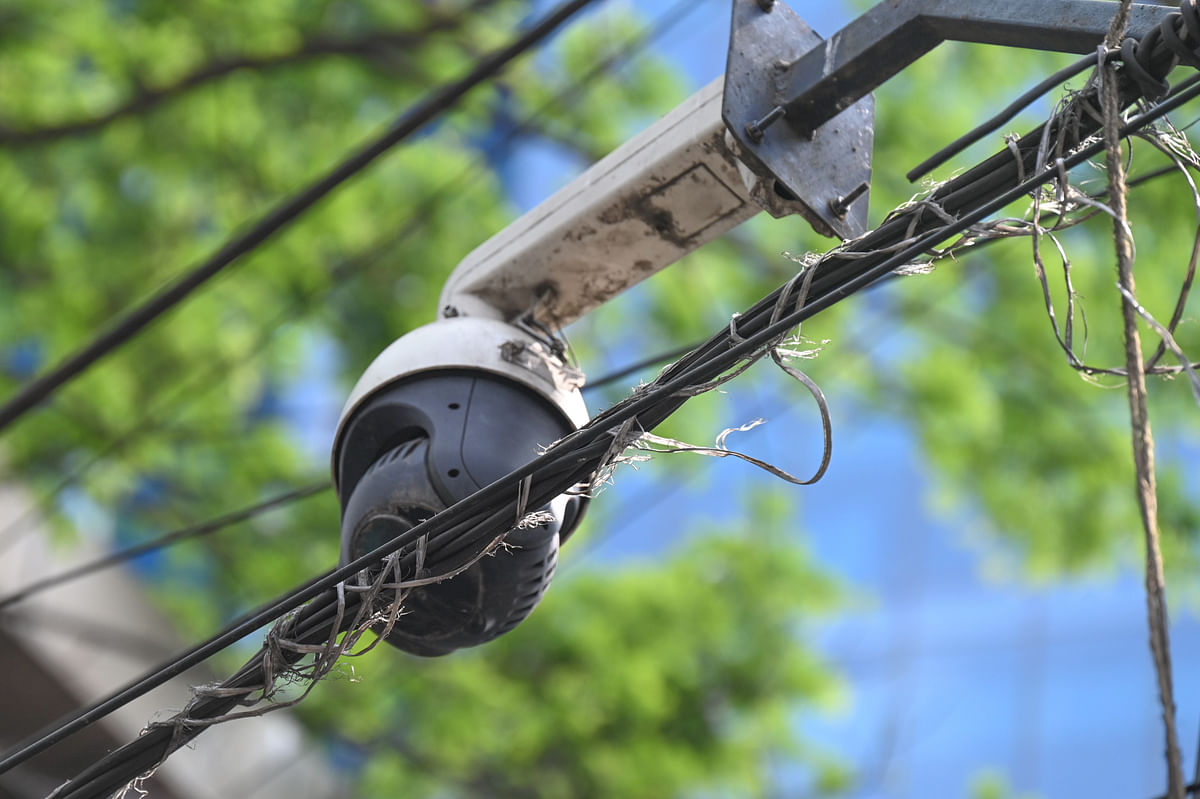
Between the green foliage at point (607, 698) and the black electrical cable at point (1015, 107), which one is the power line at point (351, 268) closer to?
the green foliage at point (607, 698)

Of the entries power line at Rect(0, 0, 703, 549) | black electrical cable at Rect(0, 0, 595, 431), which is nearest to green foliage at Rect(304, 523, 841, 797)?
power line at Rect(0, 0, 703, 549)

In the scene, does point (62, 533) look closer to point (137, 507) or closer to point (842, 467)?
point (137, 507)

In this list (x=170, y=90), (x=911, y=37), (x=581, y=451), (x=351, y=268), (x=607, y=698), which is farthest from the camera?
(x=607, y=698)

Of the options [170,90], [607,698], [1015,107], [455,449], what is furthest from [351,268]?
[1015,107]

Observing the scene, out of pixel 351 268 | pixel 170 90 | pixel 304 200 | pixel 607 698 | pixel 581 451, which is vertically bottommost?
pixel 581 451

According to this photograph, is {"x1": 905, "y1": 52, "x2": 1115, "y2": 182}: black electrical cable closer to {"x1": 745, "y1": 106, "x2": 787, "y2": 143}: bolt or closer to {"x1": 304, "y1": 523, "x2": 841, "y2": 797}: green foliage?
{"x1": 745, "y1": 106, "x2": 787, "y2": 143}: bolt

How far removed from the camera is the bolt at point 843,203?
5.59 feet

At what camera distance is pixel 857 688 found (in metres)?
10.8

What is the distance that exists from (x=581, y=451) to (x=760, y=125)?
484mm

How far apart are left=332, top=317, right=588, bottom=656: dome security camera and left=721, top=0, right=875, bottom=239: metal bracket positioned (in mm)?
417

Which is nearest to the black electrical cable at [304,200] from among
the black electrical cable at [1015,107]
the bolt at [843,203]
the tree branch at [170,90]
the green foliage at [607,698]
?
the bolt at [843,203]

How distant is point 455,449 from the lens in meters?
1.72

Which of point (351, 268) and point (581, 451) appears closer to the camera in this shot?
point (581, 451)

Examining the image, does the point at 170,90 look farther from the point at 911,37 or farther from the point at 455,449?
the point at 911,37
